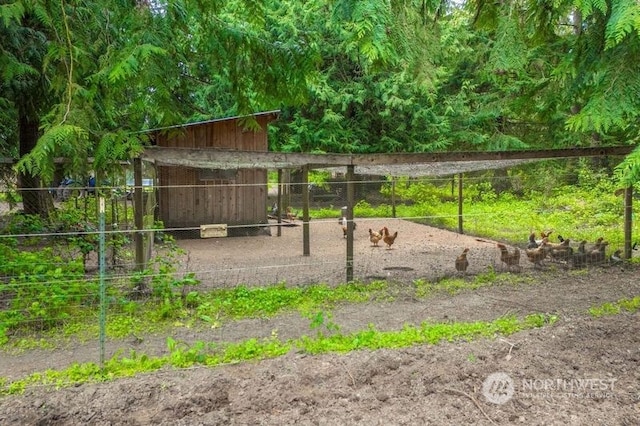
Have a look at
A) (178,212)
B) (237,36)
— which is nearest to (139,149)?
(237,36)

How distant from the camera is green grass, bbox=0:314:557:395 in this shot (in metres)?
3.52

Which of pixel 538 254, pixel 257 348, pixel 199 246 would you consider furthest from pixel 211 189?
pixel 257 348

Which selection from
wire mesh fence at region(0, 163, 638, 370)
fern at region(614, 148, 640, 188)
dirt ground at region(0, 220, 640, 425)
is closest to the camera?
dirt ground at region(0, 220, 640, 425)

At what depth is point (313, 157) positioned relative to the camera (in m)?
6.54

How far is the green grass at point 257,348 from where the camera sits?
352cm

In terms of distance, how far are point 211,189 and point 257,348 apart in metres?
8.44

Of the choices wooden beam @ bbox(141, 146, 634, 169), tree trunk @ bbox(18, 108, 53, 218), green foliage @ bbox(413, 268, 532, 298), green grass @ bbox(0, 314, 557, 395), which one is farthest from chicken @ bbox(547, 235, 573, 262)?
tree trunk @ bbox(18, 108, 53, 218)

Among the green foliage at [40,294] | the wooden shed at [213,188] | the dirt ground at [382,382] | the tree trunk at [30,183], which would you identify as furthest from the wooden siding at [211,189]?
the dirt ground at [382,382]

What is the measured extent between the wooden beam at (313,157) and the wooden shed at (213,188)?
486 centimetres

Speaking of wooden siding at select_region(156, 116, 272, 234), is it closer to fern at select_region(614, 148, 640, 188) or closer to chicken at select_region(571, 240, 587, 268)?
chicken at select_region(571, 240, 587, 268)

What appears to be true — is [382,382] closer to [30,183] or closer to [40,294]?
[40,294]

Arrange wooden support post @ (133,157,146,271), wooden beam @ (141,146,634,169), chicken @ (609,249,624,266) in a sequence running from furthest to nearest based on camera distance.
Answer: chicken @ (609,249,624,266) → wooden beam @ (141,146,634,169) → wooden support post @ (133,157,146,271)

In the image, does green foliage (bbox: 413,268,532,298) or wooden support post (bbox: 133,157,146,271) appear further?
green foliage (bbox: 413,268,532,298)

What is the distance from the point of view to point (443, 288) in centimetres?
646
